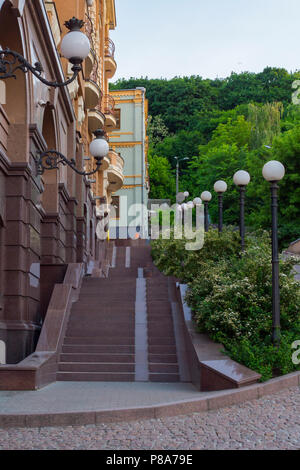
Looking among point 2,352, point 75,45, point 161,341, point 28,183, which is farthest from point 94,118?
point 75,45

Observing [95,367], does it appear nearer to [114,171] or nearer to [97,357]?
[97,357]

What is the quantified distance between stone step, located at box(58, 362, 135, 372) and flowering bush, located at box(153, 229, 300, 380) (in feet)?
5.35

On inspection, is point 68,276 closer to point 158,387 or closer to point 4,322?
point 4,322

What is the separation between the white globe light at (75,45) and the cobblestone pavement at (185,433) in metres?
5.19

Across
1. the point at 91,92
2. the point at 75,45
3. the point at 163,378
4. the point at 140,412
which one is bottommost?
the point at 163,378

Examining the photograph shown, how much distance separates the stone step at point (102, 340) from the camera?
12.8m

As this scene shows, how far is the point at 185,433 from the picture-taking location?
23.3 ft

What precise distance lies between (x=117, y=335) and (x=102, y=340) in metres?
0.45

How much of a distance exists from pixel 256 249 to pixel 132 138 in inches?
1744

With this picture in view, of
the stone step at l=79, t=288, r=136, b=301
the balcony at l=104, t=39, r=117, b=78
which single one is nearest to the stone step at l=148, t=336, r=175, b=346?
the stone step at l=79, t=288, r=136, b=301

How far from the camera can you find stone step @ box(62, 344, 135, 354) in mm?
12461

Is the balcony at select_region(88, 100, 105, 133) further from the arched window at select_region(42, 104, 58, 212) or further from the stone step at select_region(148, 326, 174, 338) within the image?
the stone step at select_region(148, 326, 174, 338)

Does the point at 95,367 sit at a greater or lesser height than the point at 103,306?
lesser
